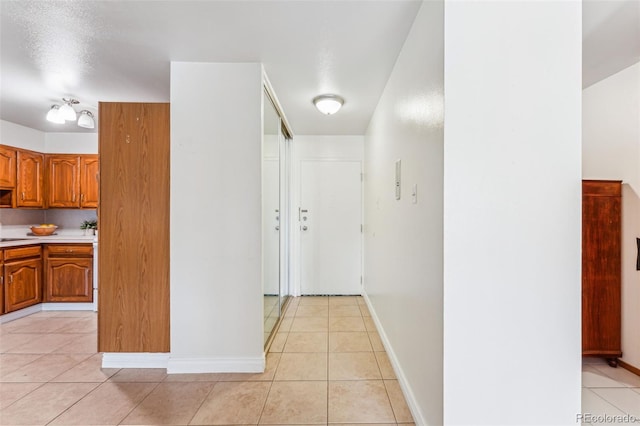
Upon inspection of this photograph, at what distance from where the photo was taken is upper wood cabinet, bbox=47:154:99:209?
4.09 m

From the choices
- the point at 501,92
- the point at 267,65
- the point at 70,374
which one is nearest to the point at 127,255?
the point at 70,374

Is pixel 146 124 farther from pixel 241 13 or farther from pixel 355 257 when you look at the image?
pixel 355 257

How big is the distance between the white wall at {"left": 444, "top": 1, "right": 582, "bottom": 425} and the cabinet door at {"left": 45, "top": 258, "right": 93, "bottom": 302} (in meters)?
4.33

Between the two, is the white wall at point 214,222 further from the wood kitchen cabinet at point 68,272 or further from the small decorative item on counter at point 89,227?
the small decorative item on counter at point 89,227

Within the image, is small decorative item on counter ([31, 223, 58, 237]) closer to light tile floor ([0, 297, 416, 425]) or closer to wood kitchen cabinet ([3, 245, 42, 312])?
wood kitchen cabinet ([3, 245, 42, 312])

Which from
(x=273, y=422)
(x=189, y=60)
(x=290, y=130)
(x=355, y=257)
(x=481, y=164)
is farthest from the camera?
(x=355, y=257)

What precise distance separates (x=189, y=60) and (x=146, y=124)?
596mm

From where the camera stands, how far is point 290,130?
405 centimetres

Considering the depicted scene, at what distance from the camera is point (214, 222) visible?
2.29m

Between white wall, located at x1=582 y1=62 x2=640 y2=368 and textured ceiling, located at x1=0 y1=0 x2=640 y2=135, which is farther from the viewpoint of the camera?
white wall, located at x1=582 y1=62 x2=640 y2=368

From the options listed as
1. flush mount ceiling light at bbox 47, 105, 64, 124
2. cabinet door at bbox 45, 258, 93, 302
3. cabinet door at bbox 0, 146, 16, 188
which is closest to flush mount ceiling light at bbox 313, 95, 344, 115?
flush mount ceiling light at bbox 47, 105, 64, 124

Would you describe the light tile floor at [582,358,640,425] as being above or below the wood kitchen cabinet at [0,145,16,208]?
below

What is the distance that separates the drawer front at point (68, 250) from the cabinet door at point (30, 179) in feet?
2.21
